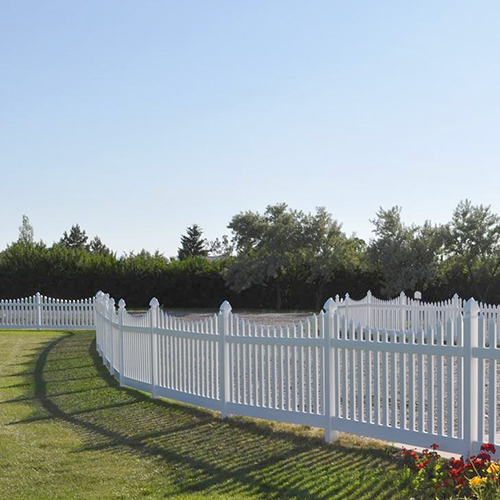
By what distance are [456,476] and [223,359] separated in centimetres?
411

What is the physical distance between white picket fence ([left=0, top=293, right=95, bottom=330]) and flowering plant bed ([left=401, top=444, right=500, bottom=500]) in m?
22.5

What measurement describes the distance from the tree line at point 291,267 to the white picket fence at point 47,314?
469 inches

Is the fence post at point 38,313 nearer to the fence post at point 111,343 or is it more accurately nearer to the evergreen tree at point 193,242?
the fence post at point 111,343

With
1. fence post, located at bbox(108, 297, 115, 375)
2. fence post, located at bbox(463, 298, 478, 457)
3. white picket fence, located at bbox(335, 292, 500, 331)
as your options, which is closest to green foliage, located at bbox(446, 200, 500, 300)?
white picket fence, located at bbox(335, 292, 500, 331)

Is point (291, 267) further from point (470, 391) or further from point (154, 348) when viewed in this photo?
point (470, 391)

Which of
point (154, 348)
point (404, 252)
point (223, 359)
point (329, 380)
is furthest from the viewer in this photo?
point (404, 252)

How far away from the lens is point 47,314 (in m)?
28.1

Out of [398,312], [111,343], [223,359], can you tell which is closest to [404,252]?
[398,312]

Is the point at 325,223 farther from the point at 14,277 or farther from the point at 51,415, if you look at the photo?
the point at 51,415

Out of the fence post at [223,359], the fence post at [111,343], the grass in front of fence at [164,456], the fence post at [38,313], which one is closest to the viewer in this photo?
the grass in front of fence at [164,456]

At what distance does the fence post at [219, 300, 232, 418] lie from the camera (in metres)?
9.23

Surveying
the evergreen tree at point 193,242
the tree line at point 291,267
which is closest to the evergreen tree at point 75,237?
the evergreen tree at point 193,242

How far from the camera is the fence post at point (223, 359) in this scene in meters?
9.23

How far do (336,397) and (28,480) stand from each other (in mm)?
3366
